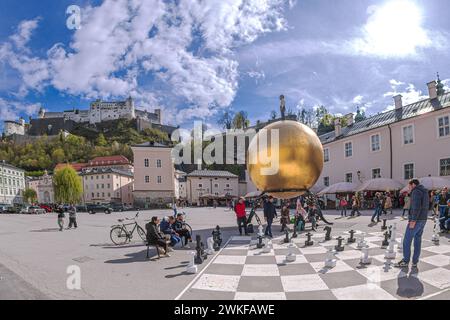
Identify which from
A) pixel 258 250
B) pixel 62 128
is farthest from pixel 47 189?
pixel 258 250

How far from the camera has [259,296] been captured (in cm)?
566

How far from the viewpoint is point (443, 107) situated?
79.2 feet

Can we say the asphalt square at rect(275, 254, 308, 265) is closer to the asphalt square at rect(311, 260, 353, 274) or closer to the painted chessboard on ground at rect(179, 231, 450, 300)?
the painted chessboard on ground at rect(179, 231, 450, 300)

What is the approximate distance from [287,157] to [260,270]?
673 centimetres

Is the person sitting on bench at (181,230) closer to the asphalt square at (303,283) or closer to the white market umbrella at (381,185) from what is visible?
the asphalt square at (303,283)

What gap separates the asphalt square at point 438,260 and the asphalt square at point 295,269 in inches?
123

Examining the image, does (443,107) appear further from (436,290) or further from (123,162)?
(123,162)

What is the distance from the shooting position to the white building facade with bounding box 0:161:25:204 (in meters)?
83.1

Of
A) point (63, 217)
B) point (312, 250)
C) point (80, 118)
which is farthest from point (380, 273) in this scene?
point (80, 118)

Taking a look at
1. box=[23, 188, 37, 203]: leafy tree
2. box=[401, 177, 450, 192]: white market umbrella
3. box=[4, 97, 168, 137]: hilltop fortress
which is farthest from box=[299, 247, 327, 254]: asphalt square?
box=[4, 97, 168, 137]: hilltop fortress

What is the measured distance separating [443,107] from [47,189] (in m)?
107

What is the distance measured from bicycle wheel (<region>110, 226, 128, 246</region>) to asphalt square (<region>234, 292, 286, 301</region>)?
315 inches

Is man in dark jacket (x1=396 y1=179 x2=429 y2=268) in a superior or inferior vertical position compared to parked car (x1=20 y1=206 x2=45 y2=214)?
superior
